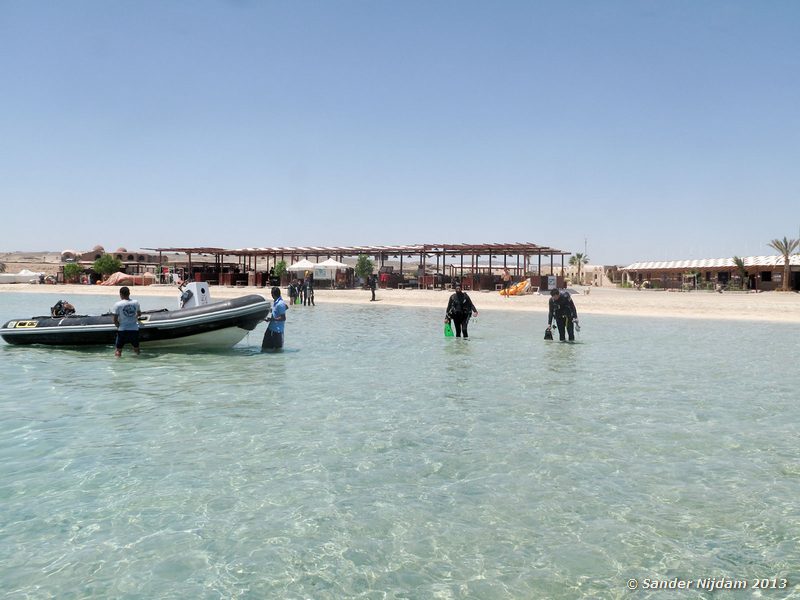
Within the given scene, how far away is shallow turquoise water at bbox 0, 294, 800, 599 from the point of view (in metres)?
3.61

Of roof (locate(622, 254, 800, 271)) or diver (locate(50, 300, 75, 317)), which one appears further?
roof (locate(622, 254, 800, 271))

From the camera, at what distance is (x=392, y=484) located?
5.05 metres

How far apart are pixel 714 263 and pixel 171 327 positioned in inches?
2008

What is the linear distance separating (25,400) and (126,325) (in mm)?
3991

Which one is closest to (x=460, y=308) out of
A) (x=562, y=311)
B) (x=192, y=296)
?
(x=562, y=311)

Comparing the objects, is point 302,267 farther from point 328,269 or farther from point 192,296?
point 192,296

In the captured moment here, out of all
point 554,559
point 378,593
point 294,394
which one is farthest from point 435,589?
point 294,394

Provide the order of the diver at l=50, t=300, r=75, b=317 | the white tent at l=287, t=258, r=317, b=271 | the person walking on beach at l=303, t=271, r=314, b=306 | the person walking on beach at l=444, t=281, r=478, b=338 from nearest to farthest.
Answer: the diver at l=50, t=300, r=75, b=317 < the person walking on beach at l=444, t=281, r=478, b=338 < the person walking on beach at l=303, t=271, r=314, b=306 < the white tent at l=287, t=258, r=317, b=271

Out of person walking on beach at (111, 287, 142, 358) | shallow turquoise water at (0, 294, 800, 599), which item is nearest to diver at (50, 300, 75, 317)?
person walking on beach at (111, 287, 142, 358)

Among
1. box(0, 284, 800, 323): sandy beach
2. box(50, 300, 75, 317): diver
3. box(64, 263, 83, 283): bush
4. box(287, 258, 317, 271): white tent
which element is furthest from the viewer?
box(64, 263, 83, 283): bush

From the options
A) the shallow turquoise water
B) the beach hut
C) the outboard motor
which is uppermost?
the beach hut

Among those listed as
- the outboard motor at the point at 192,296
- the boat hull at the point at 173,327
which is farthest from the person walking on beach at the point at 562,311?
the outboard motor at the point at 192,296

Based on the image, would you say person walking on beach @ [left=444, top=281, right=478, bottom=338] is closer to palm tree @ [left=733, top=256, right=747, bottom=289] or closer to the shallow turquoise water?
the shallow turquoise water

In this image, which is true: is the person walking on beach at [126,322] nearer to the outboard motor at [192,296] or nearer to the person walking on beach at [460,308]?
the outboard motor at [192,296]
